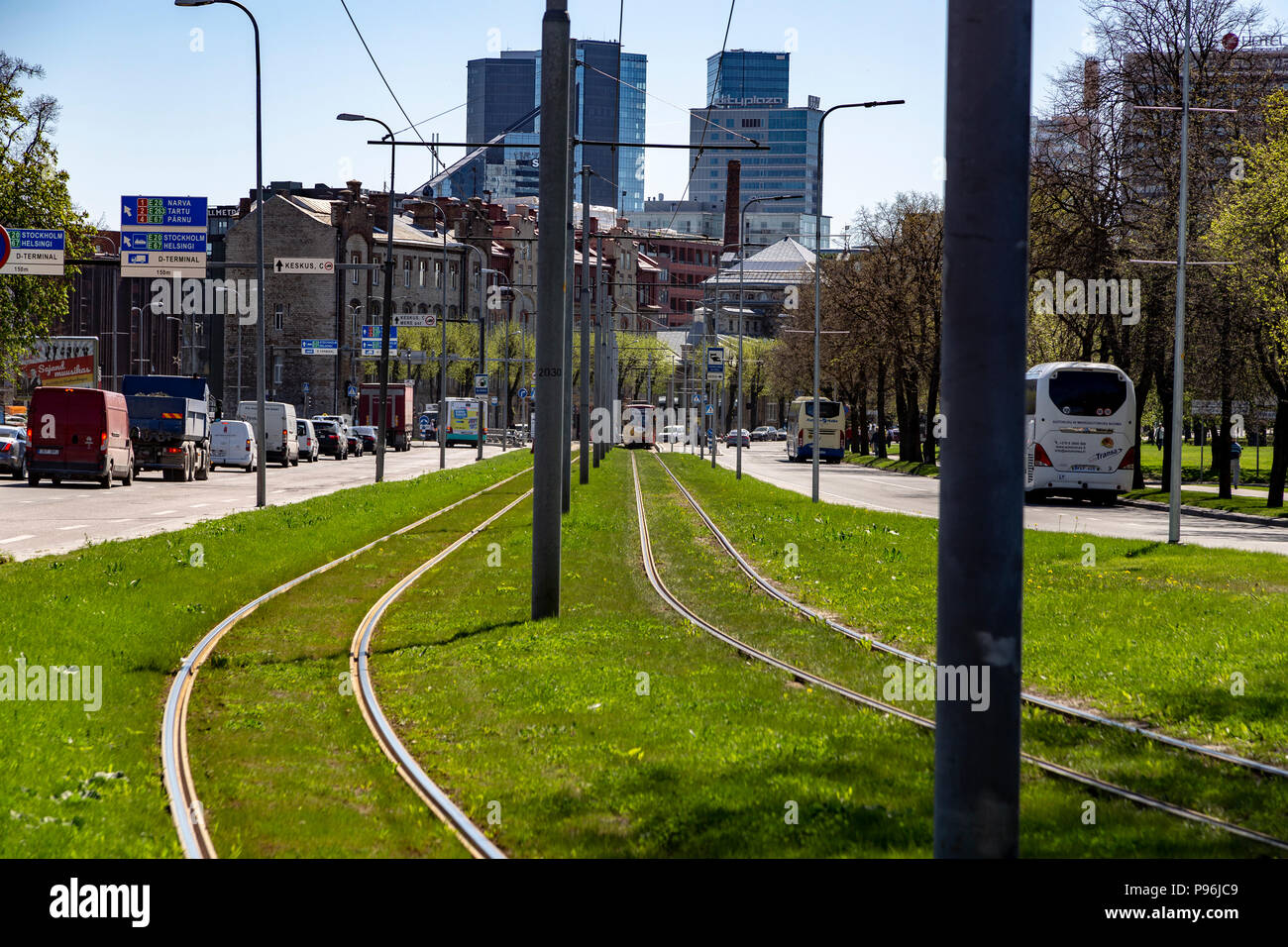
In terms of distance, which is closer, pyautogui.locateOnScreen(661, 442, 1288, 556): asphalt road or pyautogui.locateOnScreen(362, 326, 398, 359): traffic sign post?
pyautogui.locateOnScreen(661, 442, 1288, 556): asphalt road

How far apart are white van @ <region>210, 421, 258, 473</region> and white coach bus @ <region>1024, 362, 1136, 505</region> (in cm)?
2768

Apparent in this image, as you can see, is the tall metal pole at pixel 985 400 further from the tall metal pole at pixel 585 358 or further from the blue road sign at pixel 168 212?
the blue road sign at pixel 168 212

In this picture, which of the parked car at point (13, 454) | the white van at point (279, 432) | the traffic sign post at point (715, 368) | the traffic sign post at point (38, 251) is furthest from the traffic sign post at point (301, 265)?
the traffic sign post at point (715, 368)

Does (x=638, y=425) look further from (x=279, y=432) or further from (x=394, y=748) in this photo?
(x=394, y=748)

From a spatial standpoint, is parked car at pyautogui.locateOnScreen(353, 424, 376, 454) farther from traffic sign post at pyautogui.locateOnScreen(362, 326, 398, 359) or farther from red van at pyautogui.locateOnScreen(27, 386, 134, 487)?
red van at pyautogui.locateOnScreen(27, 386, 134, 487)

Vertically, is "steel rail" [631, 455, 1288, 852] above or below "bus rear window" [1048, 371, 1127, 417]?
below

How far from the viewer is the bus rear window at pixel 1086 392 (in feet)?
125

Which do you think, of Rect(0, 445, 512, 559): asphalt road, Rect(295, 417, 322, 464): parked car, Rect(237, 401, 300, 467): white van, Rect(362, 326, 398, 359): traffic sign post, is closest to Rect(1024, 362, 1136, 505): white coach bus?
Rect(0, 445, 512, 559): asphalt road

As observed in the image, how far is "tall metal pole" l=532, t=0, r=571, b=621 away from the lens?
44.9ft

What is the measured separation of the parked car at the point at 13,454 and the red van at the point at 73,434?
4.42 m

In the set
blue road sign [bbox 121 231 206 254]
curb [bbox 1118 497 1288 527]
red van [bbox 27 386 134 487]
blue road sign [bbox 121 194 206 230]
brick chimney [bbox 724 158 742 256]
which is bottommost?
curb [bbox 1118 497 1288 527]

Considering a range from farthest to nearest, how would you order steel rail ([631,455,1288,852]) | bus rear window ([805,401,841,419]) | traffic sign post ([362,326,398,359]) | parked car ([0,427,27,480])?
1. bus rear window ([805,401,841,419])
2. traffic sign post ([362,326,398,359])
3. parked car ([0,427,27,480])
4. steel rail ([631,455,1288,852])

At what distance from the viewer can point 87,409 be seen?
1391 inches
